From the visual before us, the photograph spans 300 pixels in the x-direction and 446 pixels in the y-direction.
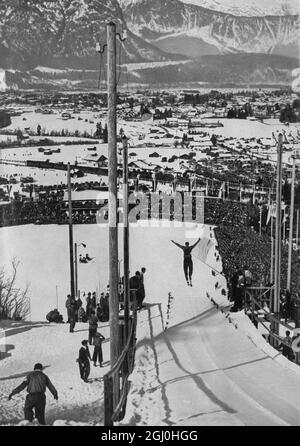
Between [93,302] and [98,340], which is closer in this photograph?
[98,340]

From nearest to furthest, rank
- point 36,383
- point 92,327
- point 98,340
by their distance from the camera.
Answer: point 36,383 → point 98,340 → point 92,327

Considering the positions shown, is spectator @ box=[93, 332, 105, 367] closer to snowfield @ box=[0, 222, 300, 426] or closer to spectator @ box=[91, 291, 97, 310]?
snowfield @ box=[0, 222, 300, 426]

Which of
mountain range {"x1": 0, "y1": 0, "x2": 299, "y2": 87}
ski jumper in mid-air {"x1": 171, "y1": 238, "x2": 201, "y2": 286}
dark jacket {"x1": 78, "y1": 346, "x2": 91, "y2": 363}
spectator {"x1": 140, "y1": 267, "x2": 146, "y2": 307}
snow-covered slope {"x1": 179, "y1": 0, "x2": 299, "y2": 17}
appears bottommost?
dark jacket {"x1": 78, "y1": 346, "x2": 91, "y2": 363}

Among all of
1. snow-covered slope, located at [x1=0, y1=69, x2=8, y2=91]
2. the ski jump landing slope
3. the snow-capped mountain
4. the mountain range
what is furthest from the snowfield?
the snow-capped mountain

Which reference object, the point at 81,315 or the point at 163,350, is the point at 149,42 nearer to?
the point at 81,315

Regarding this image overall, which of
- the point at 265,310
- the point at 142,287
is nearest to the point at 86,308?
the point at 142,287
